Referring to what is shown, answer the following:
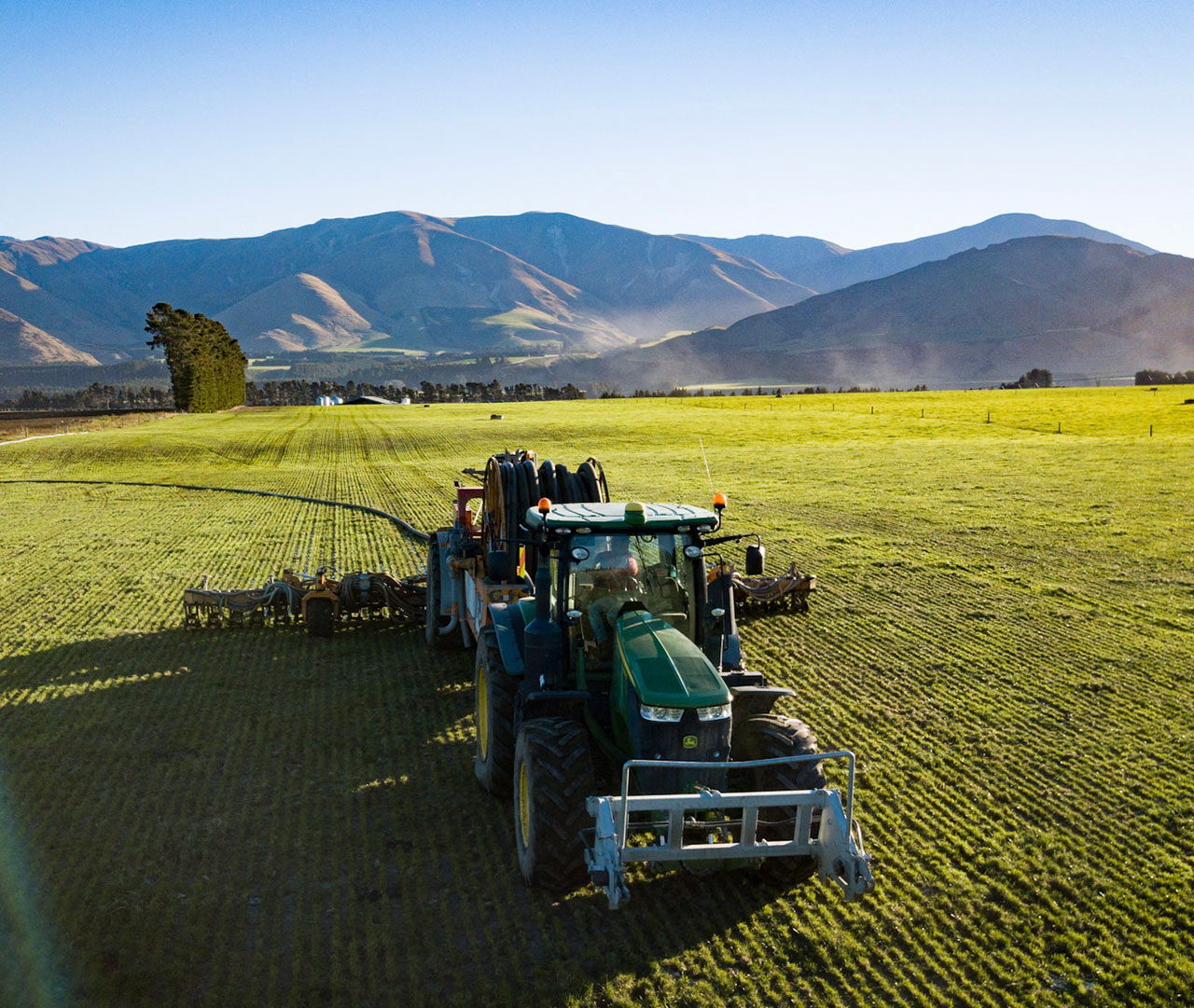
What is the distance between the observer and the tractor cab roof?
27.5ft

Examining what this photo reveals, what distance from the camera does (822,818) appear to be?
682 centimetres

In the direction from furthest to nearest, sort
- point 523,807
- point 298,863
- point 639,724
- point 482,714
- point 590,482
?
point 590,482
point 482,714
point 298,863
point 523,807
point 639,724

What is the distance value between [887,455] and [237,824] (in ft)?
126

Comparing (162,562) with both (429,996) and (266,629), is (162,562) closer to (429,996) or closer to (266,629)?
(266,629)

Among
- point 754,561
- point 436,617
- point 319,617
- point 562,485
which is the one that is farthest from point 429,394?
point 754,561

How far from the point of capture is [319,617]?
14.7 metres

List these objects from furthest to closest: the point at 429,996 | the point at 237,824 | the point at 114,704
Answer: the point at 114,704 < the point at 237,824 < the point at 429,996

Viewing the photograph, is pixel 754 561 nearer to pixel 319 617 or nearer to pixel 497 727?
pixel 497 727

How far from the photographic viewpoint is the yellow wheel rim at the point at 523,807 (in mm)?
7463

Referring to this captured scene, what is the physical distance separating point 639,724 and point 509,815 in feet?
7.93

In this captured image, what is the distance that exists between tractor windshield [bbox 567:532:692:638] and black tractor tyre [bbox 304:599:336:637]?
7.29 metres

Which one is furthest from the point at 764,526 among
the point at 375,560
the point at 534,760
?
the point at 534,760

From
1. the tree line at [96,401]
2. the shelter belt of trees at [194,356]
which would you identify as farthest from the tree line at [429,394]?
the shelter belt of trees at [194,356]

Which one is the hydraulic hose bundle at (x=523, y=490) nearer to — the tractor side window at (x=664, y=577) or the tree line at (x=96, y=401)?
the tractor side window at (x=664, y=577)
